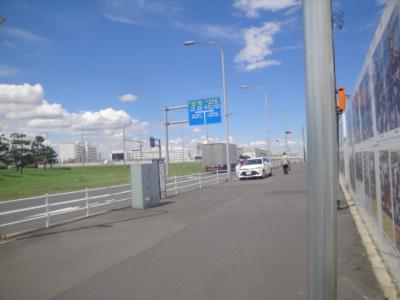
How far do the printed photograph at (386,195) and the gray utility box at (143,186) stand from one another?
9337 mm

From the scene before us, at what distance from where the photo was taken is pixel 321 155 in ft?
8.89

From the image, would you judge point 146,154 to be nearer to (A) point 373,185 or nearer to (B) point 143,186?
(B) point 143,186

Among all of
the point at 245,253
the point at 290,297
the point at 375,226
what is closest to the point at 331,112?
the point at 290,297

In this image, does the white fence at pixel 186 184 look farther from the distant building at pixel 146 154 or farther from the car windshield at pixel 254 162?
the distant building at pixel 146 154

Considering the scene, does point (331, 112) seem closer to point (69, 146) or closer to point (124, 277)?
point (124, 277)

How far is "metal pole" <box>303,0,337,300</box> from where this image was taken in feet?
8.86

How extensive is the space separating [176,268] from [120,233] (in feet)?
12.0

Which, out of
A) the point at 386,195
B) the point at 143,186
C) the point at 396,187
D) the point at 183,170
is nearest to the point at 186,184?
the point at 143,186

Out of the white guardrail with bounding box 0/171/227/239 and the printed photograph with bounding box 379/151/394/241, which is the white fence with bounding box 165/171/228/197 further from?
the printed photograph with bounding box 379/151/394/241

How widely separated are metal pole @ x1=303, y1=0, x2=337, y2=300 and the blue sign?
1096 inches

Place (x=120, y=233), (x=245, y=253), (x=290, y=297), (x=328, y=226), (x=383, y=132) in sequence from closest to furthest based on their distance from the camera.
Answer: (x=328, y=226) → (x=290, y=297) → (x=383, y=132) → (x=245, y=253) → (x=120, y=233)

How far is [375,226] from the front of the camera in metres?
7.49

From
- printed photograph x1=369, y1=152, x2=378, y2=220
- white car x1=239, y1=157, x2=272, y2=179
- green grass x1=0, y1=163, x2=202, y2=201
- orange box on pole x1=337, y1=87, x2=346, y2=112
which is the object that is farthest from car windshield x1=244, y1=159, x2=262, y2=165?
orange box on pole x1=337, y1=87, x2=346, y2=112

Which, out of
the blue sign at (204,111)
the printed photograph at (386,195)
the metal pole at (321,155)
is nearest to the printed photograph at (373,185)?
the printed photograph at (386,195)
